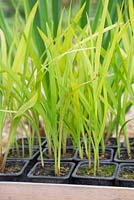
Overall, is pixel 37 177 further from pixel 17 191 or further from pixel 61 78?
pixel 61 78

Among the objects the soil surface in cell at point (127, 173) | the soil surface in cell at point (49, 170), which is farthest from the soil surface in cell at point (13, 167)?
the soil surface in cell at point (127, 173)

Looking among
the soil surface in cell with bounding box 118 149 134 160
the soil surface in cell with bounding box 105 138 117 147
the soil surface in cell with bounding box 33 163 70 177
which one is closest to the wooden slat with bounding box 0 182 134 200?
the soil surface in cell with bounding box 33 163 70 177

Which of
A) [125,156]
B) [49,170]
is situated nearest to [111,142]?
[125,156]

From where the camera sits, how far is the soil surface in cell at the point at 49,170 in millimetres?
795

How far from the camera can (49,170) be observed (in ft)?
2.68

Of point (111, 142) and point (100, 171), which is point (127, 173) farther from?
point (111, 142)

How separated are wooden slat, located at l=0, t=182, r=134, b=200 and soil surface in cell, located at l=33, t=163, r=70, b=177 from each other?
0.06m

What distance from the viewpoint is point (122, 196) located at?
Result: 2.28 feet

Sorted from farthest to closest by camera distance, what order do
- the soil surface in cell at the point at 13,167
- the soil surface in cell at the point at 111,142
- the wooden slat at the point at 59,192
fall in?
the soil surface in cell at the point at 111,142, the soil surface in cell at the point at 13,167, the wooden slat at the point at 59,192

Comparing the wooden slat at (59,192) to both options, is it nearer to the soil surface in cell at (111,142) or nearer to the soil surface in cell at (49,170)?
the soil surface in cell at (49,170)

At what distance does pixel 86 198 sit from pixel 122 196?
7cm

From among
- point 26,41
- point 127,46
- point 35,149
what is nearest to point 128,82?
point 127,46

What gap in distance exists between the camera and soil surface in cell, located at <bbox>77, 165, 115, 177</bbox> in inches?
30.5

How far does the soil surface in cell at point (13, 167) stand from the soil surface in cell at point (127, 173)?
23 cm
